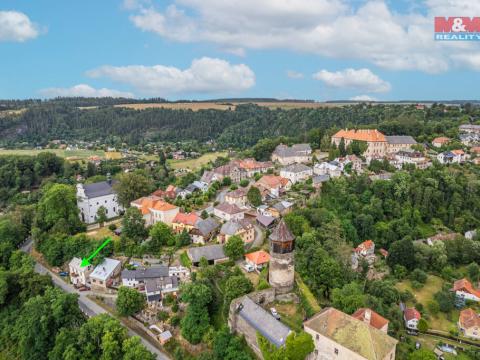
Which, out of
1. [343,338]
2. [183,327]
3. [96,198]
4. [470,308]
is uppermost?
[96,198]

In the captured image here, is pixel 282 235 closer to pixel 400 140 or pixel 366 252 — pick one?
pixel 366 252

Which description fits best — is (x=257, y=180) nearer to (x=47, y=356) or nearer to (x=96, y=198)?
(x=96, y=198)

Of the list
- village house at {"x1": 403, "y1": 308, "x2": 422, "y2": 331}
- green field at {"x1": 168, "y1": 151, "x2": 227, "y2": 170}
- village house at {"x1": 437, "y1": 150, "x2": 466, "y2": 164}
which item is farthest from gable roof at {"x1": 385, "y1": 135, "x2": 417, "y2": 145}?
village house at {"x1": 403, "y1": 308, "x2": 422, "y2": 331}

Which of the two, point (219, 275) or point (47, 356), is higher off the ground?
point (219, 275)

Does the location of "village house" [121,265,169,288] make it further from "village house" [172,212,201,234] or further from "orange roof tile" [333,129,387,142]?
"orange roof tile" [333,129,387,142]

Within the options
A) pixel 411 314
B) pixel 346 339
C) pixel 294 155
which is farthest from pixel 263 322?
pixel 294 155

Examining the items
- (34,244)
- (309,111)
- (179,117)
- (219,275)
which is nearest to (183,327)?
(219,275)

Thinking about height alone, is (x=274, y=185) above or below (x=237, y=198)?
above
